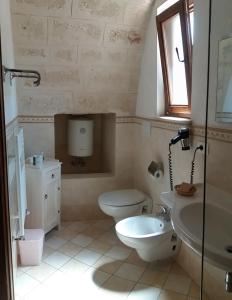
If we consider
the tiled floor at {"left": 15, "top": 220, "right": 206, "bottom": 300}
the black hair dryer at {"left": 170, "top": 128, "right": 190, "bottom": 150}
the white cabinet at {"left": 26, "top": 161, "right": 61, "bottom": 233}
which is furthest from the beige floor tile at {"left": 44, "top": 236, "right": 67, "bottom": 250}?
the black hair dryer at {"left": 170, "top": 128, "right": 190, "bottom": 150}

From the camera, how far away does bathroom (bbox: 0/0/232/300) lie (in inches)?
76.7

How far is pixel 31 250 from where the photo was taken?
8.08 ft

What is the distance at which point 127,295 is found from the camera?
83.4 inches

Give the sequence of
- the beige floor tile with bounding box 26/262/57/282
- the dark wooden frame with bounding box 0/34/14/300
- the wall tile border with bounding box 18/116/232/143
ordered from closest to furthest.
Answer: the dark wooden frame with bounding box 0/34/14/300, the wall tile border with bounding box 18/116/232/143, the beige floor tile with bounding box 26/262/57/282

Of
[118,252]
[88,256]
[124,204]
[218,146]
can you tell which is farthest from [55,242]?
[218,146]

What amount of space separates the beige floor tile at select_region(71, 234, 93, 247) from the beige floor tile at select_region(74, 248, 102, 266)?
12cm

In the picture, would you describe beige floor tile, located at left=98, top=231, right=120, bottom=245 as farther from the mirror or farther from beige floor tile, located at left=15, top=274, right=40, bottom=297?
the mirror

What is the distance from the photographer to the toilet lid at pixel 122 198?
9.46 feet

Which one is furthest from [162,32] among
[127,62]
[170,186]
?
[170,186]

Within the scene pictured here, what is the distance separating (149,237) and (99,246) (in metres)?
0.84

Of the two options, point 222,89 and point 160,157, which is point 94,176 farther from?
point 222,89

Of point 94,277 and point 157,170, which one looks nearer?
point 94,277

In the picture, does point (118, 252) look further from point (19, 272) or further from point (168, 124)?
point (168, 124)

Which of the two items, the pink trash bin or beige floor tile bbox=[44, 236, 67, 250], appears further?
beige floor tile bbox=[44, 236, 67, 250]
